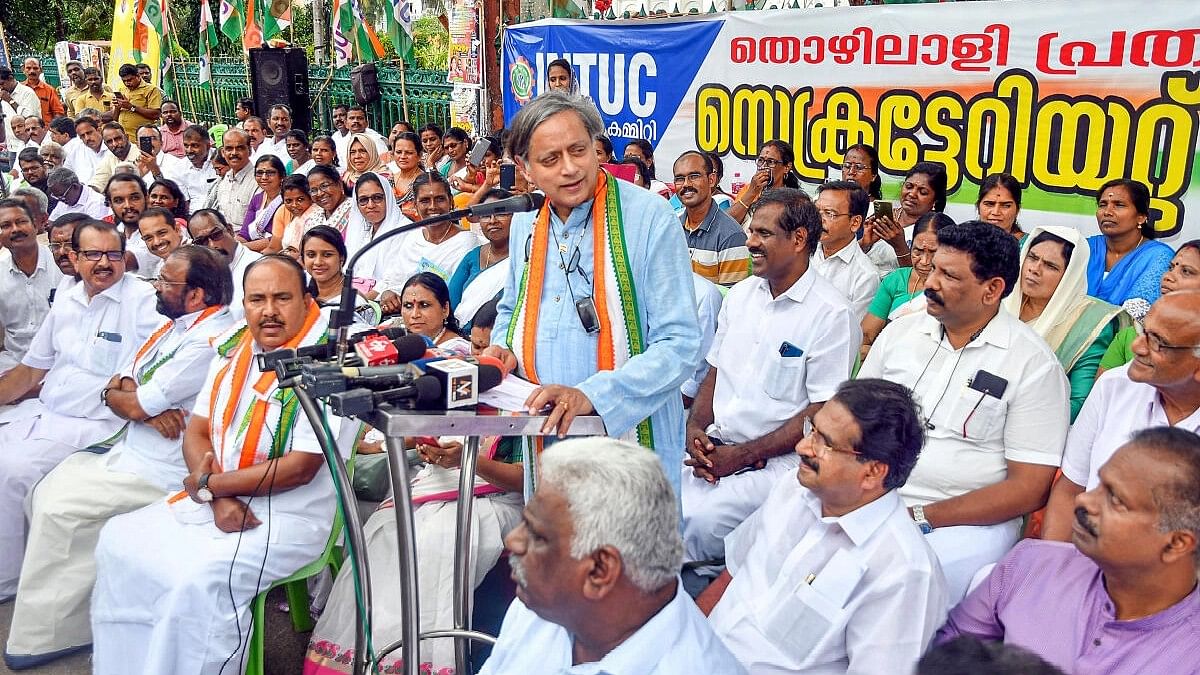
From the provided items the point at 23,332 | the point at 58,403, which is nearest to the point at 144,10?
the point at 23,332

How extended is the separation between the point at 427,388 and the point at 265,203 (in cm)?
605

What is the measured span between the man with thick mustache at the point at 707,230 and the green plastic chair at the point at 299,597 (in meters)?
2.41

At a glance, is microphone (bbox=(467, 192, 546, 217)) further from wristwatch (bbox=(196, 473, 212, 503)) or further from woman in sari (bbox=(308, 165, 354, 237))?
woman in sari (bbox=(308, 165, 354, 237))

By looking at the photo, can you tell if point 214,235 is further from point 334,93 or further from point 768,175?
point 334,93

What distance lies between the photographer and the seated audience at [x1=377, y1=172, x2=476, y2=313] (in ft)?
17.3

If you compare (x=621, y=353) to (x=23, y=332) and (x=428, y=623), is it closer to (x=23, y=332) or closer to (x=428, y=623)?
(x=428, y=623)

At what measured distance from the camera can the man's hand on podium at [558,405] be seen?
5.90 feet

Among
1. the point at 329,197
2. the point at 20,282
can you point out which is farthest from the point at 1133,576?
the point at 329,197

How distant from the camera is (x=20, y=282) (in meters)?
4.88

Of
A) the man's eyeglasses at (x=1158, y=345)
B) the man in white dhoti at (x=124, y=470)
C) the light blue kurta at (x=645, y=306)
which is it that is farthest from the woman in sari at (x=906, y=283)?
the man in white dhoti at (x=124, y=470)

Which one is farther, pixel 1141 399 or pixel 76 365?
pixel 76 365

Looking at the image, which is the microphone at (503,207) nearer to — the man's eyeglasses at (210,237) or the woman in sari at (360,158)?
the man's eyeglasses at (210,237)

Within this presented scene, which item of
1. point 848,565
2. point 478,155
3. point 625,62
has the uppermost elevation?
point 625,62

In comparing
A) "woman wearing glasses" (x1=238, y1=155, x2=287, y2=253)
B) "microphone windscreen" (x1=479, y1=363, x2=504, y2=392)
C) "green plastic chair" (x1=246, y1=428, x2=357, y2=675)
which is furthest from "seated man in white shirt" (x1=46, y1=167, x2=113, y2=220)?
"microphone windscreen" (x1=479, y1=363, x2=504, y2=392)
